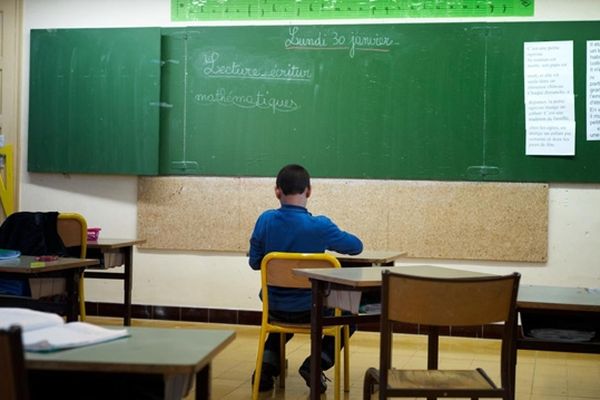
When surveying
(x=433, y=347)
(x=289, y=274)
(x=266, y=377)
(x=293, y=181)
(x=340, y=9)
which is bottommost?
(x=266, y=377)

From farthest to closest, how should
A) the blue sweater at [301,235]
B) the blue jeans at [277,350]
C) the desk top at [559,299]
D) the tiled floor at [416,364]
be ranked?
the tiled floor at [416,364]
the blue jeans at [277,350]
the blue sweater at [301,235]
the desk top at [559,299]

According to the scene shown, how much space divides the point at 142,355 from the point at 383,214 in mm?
4829

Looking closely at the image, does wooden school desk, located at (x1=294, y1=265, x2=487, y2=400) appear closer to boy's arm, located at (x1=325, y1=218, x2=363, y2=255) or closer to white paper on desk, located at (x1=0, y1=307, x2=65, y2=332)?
boy's arm, located at (x1=325, y1=218, x2=363, y2=255)

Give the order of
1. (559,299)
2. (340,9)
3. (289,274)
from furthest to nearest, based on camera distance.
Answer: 1. (340,9)
2. (289,274)
3. (559,299)

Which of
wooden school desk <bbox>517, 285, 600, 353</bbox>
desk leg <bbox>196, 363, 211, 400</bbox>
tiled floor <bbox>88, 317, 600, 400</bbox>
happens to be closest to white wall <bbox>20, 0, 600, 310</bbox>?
tiled floor <bbox>88, 317, 600, 400</bbox>

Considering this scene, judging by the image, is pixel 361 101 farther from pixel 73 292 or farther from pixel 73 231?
pixel 73 292

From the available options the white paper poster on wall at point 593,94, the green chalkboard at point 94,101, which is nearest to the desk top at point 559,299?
the white paper poster on wall at point 593,94

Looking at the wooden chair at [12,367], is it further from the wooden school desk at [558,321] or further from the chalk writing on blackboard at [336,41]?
the chalk writing on blackboard at [336,41]

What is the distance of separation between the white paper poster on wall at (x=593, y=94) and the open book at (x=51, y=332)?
4.82m

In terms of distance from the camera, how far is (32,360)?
1.64 meters

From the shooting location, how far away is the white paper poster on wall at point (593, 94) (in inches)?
239

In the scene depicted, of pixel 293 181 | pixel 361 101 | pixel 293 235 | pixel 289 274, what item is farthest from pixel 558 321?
pixel 361 101

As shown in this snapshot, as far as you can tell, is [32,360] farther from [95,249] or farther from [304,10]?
[304,10]

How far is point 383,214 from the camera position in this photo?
6.44 meters
